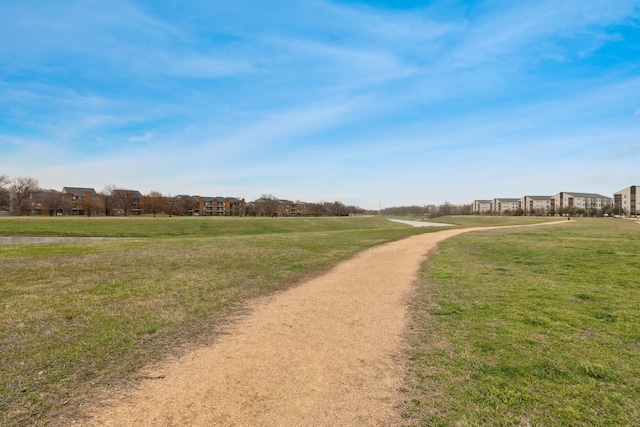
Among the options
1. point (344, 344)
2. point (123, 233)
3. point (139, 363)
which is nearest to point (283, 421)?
point (344, 344)

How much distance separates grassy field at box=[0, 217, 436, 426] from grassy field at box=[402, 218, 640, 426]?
421 centimetres

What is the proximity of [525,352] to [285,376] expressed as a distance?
403cm

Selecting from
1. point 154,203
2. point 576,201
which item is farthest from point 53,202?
point 576,201

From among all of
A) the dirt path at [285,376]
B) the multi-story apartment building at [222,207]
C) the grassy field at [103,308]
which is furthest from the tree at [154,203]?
the dirt path at [285,376]

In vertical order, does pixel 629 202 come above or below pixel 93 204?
above

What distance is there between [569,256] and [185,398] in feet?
63.0

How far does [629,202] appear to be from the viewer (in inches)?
4621

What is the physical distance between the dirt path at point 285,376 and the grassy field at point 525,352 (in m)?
0.52

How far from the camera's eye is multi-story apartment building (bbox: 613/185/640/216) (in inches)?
4459

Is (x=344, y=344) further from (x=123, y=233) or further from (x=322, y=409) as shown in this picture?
(x=123, y=233)

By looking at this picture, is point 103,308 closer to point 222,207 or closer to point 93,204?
point 93,204

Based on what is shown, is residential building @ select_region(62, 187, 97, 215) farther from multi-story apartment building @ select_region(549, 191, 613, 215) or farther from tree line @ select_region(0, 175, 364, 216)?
multi-story apartment building @ select_region(549, 191, 613, 215)

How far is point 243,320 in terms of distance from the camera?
22.8 feet

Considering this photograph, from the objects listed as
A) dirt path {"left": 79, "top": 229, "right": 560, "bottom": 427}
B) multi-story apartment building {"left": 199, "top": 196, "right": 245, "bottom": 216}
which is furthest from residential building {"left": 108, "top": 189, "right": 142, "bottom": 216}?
dirt path {"left": 79, "top": 229, "right": 560, "bottom": 427}
